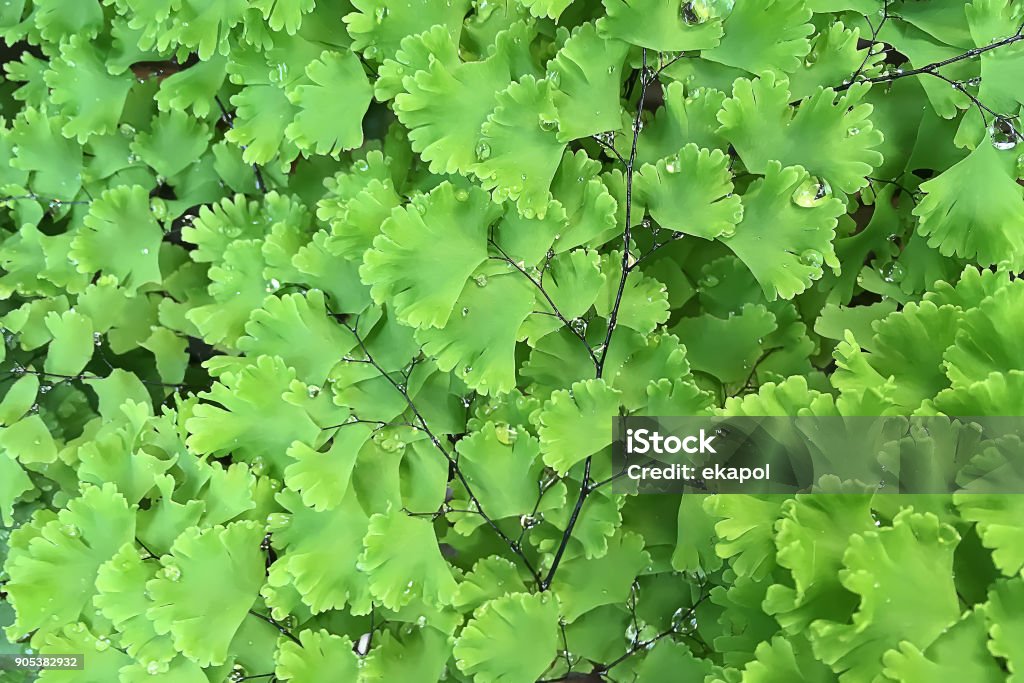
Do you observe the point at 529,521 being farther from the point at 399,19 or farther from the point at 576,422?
the point at 399,19

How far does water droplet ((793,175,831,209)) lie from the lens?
646mm

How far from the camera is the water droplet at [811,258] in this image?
65 cm

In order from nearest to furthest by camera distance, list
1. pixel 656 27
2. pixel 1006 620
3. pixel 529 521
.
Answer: pixel 1006 620 < pixel 656 27 < pixel 529 521

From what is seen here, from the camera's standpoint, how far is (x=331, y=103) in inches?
28.8

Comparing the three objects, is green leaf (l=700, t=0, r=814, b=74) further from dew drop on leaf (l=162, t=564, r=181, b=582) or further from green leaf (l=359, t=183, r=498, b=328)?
dew drop on leaf (l=162, t=564, r=181, b=582)

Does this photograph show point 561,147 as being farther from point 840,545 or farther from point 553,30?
point 840,545

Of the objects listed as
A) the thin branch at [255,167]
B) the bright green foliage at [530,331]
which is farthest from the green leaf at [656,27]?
the thin branch at [255,167]

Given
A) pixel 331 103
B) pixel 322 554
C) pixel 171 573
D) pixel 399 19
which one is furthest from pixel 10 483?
pixel 399 19

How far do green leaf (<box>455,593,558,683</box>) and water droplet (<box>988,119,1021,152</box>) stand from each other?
567mm

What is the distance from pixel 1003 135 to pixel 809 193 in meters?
0.18

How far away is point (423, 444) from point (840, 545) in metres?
0.39

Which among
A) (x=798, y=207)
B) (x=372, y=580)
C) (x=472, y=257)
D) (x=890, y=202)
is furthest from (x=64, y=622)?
(x=890, y=202)

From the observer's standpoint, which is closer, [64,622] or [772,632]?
[772,632]

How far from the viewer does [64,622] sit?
2.37ft
